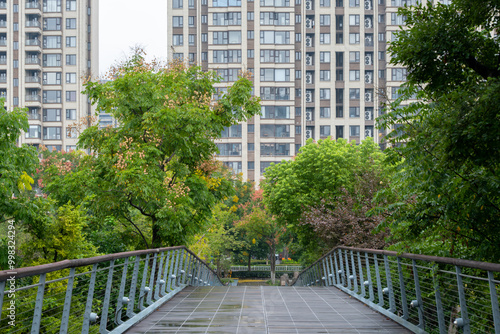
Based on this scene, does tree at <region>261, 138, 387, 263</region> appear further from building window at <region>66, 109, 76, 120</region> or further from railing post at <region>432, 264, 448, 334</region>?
building window at <region>66, 109, 76, 120</region>

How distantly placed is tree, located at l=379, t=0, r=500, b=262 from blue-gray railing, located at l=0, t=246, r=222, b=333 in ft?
12.7

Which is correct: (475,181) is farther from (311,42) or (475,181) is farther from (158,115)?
(311,42)

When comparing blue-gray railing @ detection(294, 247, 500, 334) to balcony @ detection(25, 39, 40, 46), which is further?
balcony @ detection(25, 39, 40, 46)

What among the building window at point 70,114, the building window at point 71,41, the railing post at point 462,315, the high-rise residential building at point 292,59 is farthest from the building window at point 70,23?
the railing post at point 462,315

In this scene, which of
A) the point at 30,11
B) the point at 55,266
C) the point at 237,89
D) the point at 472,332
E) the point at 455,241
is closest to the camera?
the point at 55,266

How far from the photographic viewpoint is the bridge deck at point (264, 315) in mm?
7730

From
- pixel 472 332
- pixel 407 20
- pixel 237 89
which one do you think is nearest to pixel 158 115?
pixel 237 89

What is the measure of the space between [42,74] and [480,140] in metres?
75.6

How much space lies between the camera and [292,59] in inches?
2908

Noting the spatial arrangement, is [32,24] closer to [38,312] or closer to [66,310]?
[66,310]

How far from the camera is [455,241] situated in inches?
284

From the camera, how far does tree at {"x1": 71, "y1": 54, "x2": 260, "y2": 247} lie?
15311mm

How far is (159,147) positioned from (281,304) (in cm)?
742

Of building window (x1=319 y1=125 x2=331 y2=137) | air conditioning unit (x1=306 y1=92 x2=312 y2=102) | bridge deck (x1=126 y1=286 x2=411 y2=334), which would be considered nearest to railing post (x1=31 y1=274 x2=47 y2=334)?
bridge deck (x1=126 y1=286 x2=411 y2=334)
